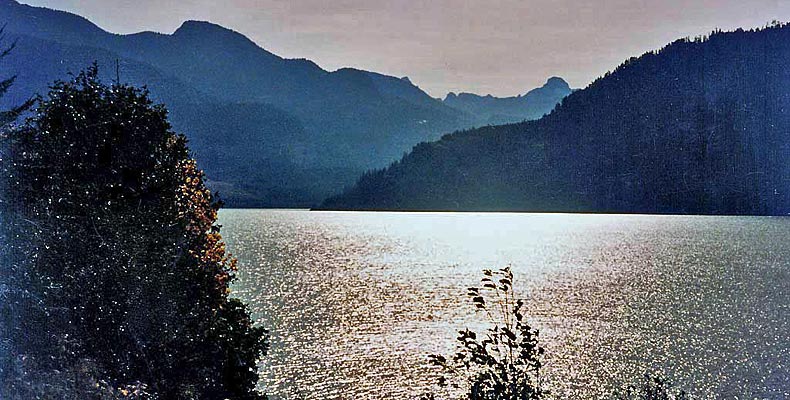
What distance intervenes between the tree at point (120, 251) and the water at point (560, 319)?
1684cm

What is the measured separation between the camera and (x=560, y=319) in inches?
2862

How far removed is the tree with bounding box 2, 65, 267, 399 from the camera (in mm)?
20375

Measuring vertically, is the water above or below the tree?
below

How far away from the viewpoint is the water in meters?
48.0

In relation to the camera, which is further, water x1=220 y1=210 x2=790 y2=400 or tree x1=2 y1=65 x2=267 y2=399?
water x1=220 y1=210 x2=790 y2=400

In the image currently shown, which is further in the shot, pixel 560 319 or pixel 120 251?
pixel 560 319

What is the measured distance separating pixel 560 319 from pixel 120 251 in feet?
196

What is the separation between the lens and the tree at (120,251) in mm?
20375

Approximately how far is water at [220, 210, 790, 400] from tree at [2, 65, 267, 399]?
1684 centimetres

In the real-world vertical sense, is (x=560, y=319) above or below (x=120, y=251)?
below

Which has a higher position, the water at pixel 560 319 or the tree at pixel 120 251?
the tree at pixel 120 251

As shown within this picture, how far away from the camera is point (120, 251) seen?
23.5 m

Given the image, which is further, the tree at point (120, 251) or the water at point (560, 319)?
the water at point (560, 319)

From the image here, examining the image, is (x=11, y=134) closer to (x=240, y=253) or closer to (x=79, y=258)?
(x=79, y=258)
